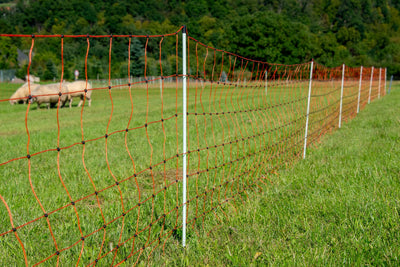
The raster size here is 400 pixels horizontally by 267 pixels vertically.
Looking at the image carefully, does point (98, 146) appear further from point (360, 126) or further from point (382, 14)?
point (382, 14)

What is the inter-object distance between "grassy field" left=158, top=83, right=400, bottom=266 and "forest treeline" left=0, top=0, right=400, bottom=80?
5262cm

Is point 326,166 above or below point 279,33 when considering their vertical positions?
below

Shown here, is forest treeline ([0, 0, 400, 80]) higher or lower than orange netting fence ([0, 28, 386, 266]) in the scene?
higher

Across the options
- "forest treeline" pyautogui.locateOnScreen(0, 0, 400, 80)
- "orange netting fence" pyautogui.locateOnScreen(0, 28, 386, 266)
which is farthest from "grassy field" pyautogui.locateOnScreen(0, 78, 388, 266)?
"forest treeline" pyautogui.locateOnScreen(0, 0, 400, 80)

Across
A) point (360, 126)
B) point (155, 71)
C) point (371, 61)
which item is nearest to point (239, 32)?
point (155, 71)

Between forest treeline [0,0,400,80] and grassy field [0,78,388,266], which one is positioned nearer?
grassy field [0,78,388,266]

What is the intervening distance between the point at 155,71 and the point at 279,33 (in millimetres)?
23322

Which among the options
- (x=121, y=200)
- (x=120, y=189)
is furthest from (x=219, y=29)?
(x=121, y=200)

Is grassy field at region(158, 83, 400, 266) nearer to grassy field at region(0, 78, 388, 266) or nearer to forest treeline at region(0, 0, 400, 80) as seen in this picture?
grassy field at region(0, 78, 388, 266)

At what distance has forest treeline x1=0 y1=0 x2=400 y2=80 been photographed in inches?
2344

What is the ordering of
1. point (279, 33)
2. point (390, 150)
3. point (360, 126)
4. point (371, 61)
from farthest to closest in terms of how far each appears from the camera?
point (371, 61) < point (279, 33) < point (360, 126) < point (390, 150)

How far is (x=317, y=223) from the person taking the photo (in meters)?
3.24

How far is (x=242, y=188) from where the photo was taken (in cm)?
→ 435

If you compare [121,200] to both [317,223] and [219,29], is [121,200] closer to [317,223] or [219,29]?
[317,223]
